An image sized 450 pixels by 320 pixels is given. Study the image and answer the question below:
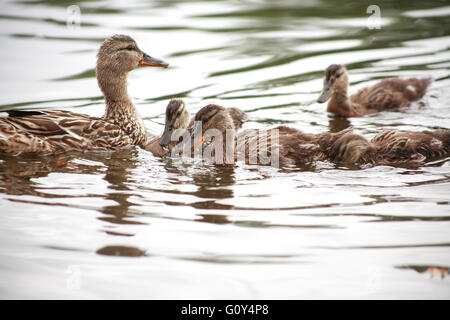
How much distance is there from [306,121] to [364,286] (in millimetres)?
4541

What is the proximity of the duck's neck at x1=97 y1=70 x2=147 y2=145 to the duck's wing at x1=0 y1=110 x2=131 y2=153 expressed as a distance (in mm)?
322

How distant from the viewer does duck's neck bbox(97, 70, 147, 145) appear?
7.62 m

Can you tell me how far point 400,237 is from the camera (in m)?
4.79

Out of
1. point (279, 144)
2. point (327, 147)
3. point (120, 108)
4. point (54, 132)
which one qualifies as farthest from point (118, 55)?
point (327, 147)

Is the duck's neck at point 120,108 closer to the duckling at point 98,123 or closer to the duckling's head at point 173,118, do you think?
the duckling at point 98,123

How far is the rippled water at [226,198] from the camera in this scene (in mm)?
4258

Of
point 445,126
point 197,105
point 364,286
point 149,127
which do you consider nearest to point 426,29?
point 445,126

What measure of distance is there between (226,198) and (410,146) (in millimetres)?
2168

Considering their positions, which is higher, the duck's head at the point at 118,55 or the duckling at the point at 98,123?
the duck's head at the point at 118,55

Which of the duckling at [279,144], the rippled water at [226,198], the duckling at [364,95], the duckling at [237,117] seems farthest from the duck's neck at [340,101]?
the duckling at [279,144]

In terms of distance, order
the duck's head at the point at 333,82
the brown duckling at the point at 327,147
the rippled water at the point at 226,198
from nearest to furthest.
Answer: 1. the rippled water at the point at 226,198
2. the brown duckling at the point at 327,147
3. the duck's head at the point at 333,82

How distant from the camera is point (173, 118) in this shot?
23.7 ft

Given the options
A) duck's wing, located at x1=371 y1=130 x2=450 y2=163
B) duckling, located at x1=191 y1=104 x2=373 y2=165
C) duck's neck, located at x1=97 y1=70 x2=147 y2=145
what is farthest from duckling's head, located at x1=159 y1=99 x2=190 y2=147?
duck's wing, located at x1=371 y1=130 x2=450 y2=163

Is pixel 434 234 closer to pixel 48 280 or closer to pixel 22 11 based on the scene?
pixel 48 280
